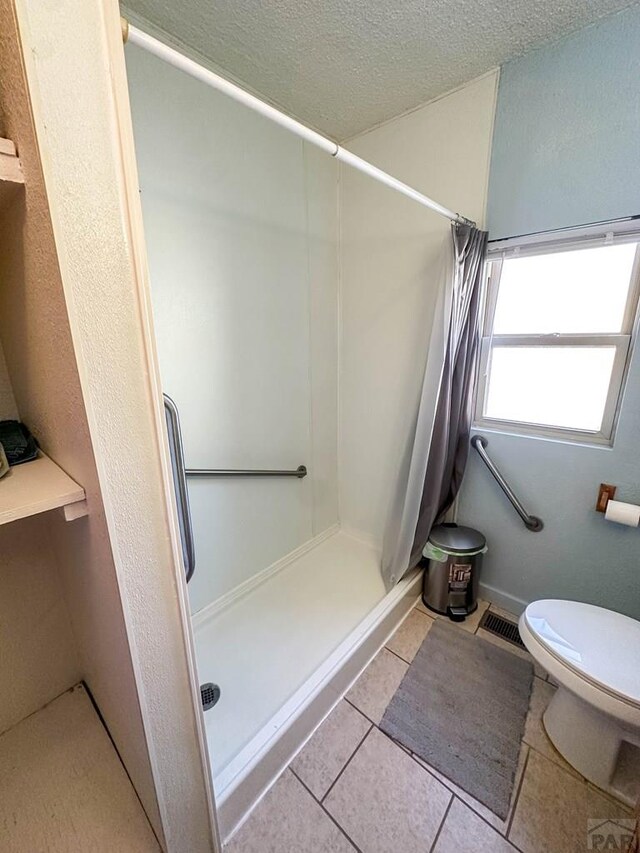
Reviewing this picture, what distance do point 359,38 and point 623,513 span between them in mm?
2160

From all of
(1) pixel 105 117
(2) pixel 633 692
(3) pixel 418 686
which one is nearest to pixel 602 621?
(2) pixel 633 692

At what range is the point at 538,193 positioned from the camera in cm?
141

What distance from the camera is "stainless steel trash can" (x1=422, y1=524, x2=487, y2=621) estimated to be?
1.72 meters

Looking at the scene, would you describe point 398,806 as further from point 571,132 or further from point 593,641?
point 571,132

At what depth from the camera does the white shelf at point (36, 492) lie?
1.81 feet

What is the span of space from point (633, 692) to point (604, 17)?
2271 mm

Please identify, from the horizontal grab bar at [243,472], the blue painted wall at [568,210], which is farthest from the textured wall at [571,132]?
the horizontal grab bar at [243,472]

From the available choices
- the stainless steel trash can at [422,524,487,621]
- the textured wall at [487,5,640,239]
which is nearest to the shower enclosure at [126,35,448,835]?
the stainless steel trash can at [422,524,487,621]

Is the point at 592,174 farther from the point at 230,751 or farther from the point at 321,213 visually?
the point at 230,751

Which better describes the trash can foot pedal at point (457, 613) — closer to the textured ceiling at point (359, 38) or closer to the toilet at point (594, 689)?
the toilet at point (594, 689)

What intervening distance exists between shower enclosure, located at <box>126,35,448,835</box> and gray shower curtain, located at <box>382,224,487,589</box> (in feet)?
1.03

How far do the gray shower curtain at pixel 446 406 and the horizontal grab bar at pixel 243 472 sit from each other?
655 millimetres

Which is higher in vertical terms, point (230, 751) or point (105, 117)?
point (105, 117)

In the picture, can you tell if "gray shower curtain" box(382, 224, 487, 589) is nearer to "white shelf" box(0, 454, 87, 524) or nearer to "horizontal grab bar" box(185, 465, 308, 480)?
"horizontal grab bar" box(185, 465, 308, 480)
